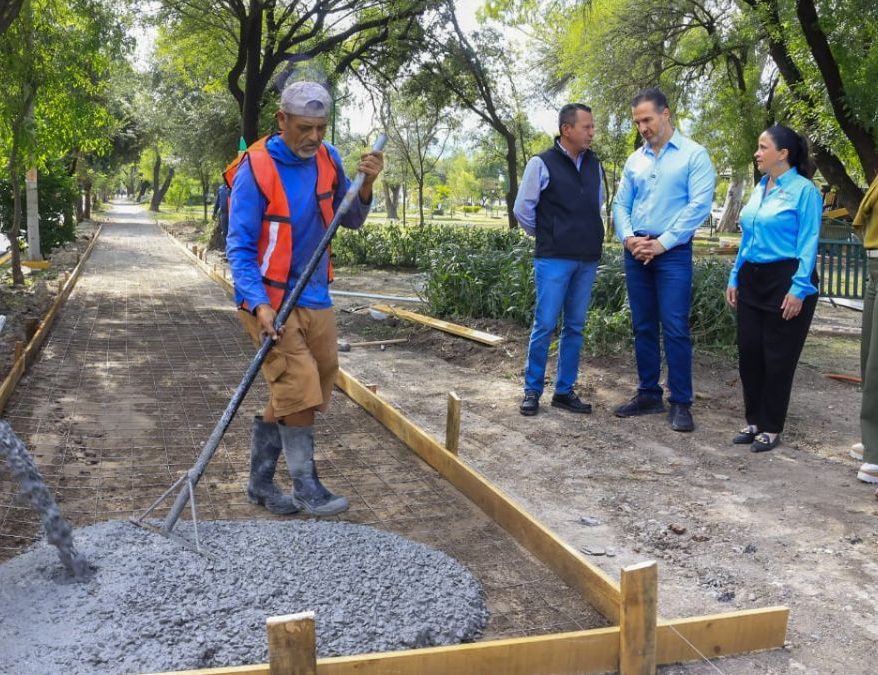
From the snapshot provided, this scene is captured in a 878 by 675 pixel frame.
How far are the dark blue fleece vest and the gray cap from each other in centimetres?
239

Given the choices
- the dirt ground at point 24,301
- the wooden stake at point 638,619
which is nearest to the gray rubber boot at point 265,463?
the wooden stake at point 638,619

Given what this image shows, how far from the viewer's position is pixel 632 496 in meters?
4.12

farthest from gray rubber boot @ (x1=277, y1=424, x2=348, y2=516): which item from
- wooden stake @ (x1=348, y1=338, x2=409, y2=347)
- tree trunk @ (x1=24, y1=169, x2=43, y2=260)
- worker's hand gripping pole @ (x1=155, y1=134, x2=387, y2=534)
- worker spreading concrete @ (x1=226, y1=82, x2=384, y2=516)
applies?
tree trunk @ (x1=24, y1=169, x2=43, y2=260)

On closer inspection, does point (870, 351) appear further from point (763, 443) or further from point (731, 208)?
point (731, 208)

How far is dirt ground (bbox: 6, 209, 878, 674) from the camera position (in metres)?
3.01

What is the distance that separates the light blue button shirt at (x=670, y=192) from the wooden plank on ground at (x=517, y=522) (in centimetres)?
181

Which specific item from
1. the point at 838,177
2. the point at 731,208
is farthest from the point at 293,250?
the point at 731,208

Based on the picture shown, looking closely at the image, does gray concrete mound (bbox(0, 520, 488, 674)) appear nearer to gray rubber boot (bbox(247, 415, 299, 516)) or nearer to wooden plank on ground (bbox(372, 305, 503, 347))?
gray rubber boot (bbox(247, 415, 299, 516))

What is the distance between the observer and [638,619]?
8.05ft

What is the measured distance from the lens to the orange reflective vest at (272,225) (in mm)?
3322

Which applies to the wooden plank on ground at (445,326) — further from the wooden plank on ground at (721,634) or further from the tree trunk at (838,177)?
the tree trunk at (838,177)

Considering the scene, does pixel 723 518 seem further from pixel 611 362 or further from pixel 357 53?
pixel 357 53

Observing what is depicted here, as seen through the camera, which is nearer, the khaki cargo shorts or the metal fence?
the khaki cargo shorts

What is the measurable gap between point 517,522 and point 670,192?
261cm
